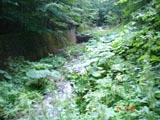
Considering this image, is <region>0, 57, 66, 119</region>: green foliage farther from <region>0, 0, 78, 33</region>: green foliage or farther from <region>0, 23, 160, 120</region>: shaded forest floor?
<region>0, 0, 78, 33</region>: green foliage

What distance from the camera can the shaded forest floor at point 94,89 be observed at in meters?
2.47

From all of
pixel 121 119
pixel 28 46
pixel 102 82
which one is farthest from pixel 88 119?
pixel 28 46

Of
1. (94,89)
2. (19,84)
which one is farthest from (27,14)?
(94,89)

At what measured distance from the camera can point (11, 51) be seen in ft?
21.2

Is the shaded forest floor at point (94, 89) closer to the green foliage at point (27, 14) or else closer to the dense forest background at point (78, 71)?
the dense forest background at point (78, 71)

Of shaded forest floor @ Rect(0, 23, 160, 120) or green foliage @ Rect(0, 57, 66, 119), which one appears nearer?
shaded forest floor @ Rect(0, 23, 160, 120)

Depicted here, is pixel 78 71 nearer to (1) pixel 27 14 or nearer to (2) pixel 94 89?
(2) pixel 94 89

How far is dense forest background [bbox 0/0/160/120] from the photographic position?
2.61m

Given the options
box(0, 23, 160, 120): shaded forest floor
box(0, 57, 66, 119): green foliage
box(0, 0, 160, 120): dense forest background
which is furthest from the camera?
box(0, 57, 66, 119): green foliage

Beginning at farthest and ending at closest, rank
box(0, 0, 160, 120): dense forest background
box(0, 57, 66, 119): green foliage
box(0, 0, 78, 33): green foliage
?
box(0, 0, 78, 33): green foliage → box(0, 57, 66, 119): green foliage → box(0, 0, 160, 120): dense forest background

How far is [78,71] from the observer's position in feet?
17.0

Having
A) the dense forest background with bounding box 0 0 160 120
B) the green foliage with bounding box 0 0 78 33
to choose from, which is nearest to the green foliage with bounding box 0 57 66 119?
the dense forest background with bounding box 0 0 160 120

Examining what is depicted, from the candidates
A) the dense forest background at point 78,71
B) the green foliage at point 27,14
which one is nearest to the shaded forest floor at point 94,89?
the dense forest background at point 78,71

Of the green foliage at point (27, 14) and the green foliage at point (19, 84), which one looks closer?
the green foliage at point (19, 84)
